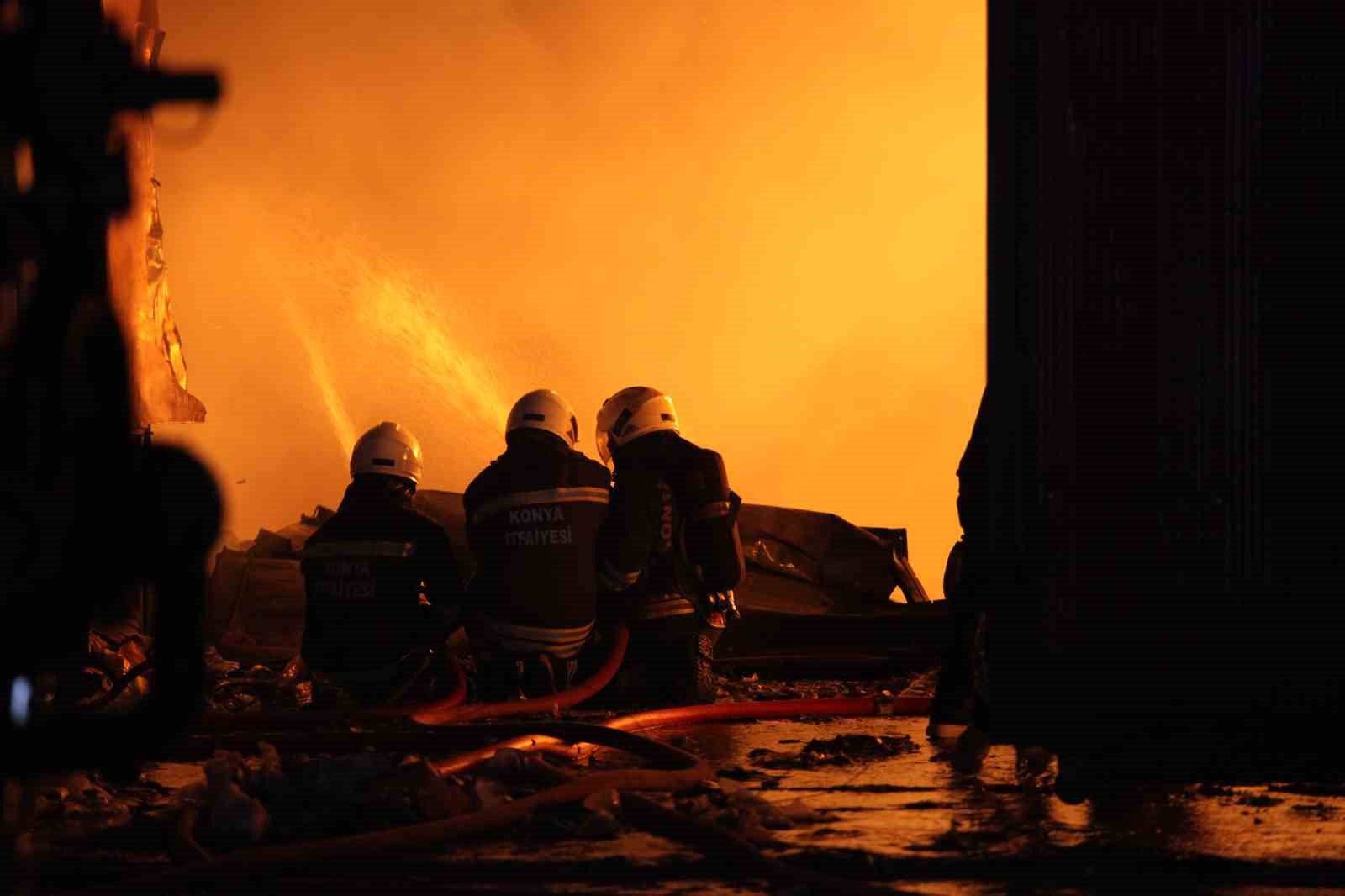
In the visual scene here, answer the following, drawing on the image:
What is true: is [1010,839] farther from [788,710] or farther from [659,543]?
[659,543]

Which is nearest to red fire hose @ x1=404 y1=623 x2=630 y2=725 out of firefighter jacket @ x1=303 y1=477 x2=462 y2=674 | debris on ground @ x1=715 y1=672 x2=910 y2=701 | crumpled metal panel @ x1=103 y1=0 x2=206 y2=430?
firefighter jacket @ x1=303 y1=477 x2=462 y2=674

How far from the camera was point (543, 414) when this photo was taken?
27.6 feet

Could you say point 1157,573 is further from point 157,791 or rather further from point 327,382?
point 327,382

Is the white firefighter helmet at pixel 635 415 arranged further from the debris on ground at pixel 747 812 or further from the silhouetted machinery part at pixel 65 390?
the silhouetted machinery part at pixel 65 390

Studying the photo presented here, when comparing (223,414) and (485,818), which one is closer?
(485,818)

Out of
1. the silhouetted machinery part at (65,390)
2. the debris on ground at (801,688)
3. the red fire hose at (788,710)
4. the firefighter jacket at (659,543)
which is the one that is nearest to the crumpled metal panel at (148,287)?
the firefighter jacket at (659,543)

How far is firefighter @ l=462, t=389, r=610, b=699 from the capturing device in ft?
26.0

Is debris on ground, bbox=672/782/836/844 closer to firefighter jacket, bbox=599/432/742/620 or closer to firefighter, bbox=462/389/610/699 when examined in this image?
firefighter, bbox=462/389/610/699

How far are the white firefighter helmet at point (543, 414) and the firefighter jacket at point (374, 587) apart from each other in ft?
2.69

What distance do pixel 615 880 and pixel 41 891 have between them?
4.27ft

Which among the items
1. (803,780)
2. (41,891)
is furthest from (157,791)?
(803,780)

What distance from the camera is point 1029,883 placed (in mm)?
3654

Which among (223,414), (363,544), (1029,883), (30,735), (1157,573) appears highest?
(223,414)

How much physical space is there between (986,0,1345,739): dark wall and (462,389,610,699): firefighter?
3934 mm
